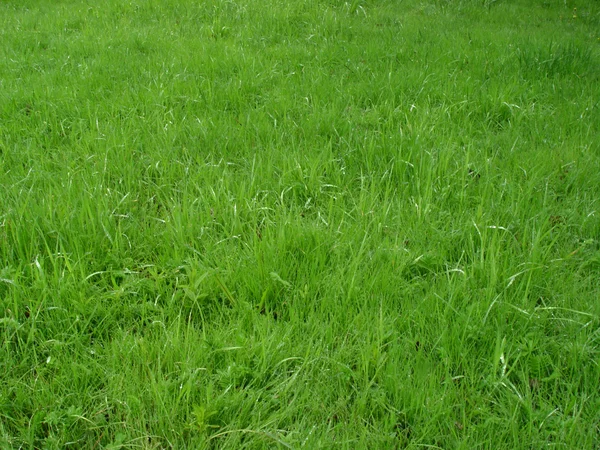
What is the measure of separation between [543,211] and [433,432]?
5.27ft

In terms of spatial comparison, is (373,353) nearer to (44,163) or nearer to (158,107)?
(44,163)

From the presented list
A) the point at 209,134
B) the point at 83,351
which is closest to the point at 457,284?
the point at 83,351

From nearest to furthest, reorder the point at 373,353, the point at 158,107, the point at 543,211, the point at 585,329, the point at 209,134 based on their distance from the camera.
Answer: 1. the point at 373,353
2. the point at 585,329
3. the point at 543,211
4. the point at 209,134
5. the point at 158,107

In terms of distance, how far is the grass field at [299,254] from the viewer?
194 cm

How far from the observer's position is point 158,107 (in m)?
4.25

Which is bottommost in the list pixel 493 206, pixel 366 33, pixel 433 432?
pixel 433 432

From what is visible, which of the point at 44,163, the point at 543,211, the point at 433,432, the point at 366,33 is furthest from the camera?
the point at 366,33

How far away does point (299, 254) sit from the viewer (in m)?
2.69

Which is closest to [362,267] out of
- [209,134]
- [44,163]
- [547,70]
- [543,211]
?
[543,211]

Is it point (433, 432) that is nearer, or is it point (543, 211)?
point (433, 432)

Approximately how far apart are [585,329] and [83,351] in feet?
6.84

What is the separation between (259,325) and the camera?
227 centimetres

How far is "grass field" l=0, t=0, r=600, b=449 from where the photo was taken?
1943 millimetres

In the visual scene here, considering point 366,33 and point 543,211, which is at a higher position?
point 366,33
